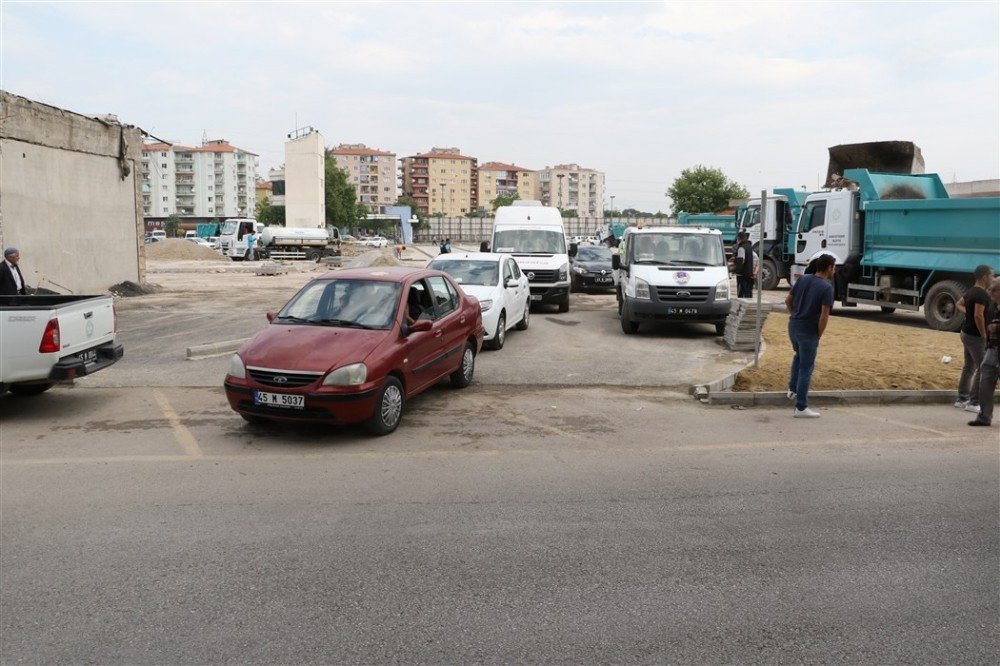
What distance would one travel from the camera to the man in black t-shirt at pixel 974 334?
8461 mm

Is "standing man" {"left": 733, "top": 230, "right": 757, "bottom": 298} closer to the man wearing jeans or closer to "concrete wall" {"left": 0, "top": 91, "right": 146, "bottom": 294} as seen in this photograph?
the man wearing jeans

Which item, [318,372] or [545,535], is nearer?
[545,535]

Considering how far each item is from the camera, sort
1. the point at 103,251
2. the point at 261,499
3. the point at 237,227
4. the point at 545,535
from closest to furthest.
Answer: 1. the point at 545,535
2. the point at 261,499
3. the point at 103,251
4. the point at 237,227

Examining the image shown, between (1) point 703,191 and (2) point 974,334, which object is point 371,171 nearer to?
(1) point 703,191

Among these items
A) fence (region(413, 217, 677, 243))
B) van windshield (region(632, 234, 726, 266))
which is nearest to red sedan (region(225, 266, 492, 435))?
van windshield (region(632, 234, 726, 266))

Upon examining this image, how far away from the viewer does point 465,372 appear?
1048 centimetres

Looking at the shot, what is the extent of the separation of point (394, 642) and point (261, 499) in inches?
101

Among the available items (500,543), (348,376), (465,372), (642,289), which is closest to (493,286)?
(642,289)

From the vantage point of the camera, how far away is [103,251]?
22.9m

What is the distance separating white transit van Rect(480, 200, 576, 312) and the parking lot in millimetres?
9206

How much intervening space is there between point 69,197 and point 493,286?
A: 13827 millimetres

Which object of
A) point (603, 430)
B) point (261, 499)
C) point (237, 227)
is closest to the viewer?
point (261, 499)

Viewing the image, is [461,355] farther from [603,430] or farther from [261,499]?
[261,499]

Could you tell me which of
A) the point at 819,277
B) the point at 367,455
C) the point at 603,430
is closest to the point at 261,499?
the point at 367,455
